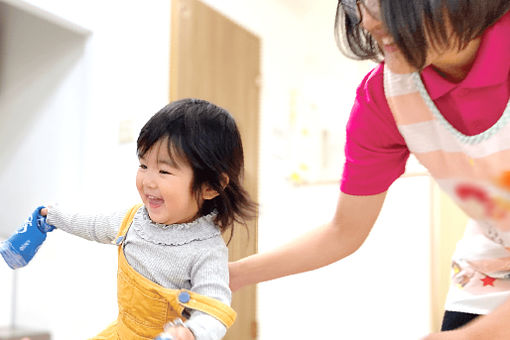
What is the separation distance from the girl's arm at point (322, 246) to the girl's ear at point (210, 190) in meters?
0.15

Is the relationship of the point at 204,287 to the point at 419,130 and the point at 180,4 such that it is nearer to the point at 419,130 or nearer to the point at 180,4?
the point at 419,130

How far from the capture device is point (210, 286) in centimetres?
68

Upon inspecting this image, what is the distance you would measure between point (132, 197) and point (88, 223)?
42.1 inches

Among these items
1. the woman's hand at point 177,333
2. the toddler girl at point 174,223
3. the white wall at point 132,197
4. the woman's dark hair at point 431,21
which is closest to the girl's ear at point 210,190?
the toddler girl at point 174,223

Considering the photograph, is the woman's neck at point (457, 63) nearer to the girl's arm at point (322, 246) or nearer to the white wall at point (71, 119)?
the girl's arm at point (322, 246)

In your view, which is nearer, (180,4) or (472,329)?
(472,329)

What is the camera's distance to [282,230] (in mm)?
2795

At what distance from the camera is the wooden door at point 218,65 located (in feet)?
7.02

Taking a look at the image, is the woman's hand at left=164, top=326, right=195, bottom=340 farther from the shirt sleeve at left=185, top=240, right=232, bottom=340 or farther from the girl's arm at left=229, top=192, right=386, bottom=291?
the girl's arm at left=229, top=192, right=386, bottom=291

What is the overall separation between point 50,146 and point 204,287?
169 cm

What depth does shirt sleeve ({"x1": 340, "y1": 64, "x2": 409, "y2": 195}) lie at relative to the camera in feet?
2.54

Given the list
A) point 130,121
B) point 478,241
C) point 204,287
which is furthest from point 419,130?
point 130,121

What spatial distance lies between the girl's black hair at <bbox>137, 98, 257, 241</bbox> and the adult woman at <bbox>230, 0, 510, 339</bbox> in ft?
0.39

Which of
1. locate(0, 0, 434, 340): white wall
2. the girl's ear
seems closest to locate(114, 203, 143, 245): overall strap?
the girl's ear
